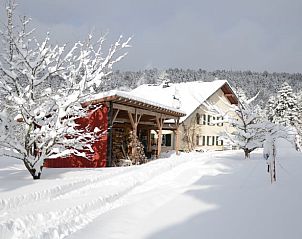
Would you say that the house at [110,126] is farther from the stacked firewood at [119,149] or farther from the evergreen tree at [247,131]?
the evergreen tree at [247,131]

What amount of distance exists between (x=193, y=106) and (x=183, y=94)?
402 centimetres

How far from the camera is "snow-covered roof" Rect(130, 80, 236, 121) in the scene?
33.3m

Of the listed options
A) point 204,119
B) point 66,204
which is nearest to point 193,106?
point 204,119

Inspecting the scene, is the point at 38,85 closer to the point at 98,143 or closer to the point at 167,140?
the point at 98,143

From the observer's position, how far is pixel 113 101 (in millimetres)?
16328

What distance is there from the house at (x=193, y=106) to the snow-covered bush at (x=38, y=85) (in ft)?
54.3

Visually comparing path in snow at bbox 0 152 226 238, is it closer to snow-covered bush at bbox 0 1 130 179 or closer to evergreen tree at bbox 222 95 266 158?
snow-covered bush at bbox 0 1 130 179

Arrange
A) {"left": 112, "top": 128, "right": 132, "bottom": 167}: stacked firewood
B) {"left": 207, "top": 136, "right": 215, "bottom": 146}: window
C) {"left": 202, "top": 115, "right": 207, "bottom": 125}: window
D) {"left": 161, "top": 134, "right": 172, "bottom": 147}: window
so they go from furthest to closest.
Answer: {"left": 207, "top": 136, "right": 215, "bottom": 146}: window < {"left": 202, "top": 115, "right": 207, "bottom": 125}: window < {"left": 161, "top": 134, "right": 172, "bottom": 147}: window < {"left": 112, "top": 128, "right": 132, "bottom": 167}: stacked firewood

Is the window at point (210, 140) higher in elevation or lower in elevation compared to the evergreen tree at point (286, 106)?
lower

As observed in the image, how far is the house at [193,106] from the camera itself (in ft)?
105


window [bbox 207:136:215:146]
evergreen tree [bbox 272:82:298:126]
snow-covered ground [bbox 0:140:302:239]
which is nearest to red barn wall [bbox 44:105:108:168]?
snow-covered ground [bbox 0:140:302:239]

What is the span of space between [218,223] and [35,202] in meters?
4.60

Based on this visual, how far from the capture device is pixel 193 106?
33219 millimetres

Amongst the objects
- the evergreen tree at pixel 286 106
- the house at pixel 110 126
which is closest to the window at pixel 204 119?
the house at pixel 110 126
